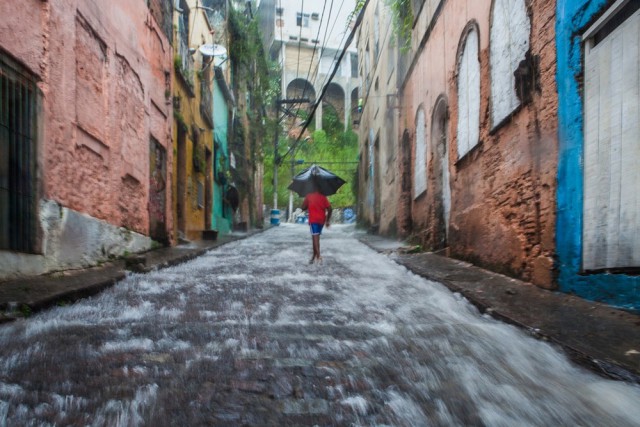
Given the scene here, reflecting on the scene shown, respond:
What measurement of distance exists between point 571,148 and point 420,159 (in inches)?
258

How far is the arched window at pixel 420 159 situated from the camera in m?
9.88

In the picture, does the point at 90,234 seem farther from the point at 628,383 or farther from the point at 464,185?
the point at 628,383

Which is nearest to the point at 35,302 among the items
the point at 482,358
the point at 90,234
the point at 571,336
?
the point at 90,234

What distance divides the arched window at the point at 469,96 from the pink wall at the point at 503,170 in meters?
0.19

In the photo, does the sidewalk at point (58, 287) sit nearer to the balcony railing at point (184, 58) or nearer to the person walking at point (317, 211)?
the person walking at point (317, 211)

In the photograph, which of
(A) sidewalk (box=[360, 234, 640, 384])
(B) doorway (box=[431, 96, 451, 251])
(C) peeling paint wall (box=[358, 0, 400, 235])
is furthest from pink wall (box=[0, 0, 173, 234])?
(C) peeling paint wall (box=[358, 0, 400, 235])

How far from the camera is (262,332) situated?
9.96 feet

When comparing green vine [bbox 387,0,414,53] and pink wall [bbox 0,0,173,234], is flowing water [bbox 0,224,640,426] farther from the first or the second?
green vine [bbox 387,0,414,53]

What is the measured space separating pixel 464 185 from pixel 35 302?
554 cm

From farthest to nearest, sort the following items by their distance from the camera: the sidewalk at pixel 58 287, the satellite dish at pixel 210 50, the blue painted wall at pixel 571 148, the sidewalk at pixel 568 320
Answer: the satellite dish at pixel 210 50 < the blue painted wall at pixel 571 148 < the sidewalk at pixel 58 287 < the sidewalk at pixel 568 320

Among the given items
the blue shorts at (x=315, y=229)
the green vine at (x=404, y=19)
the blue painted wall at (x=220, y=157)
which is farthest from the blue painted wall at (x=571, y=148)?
the blue painted wall at (x=220, y=157)

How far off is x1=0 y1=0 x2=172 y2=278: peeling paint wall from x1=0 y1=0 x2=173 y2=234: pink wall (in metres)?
0.01

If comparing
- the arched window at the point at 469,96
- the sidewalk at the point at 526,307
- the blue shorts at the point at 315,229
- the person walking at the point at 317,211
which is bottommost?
the sidewalk at the point at 526,307

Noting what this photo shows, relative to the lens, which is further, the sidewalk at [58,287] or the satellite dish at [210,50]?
the satellite dish at [210,50]
